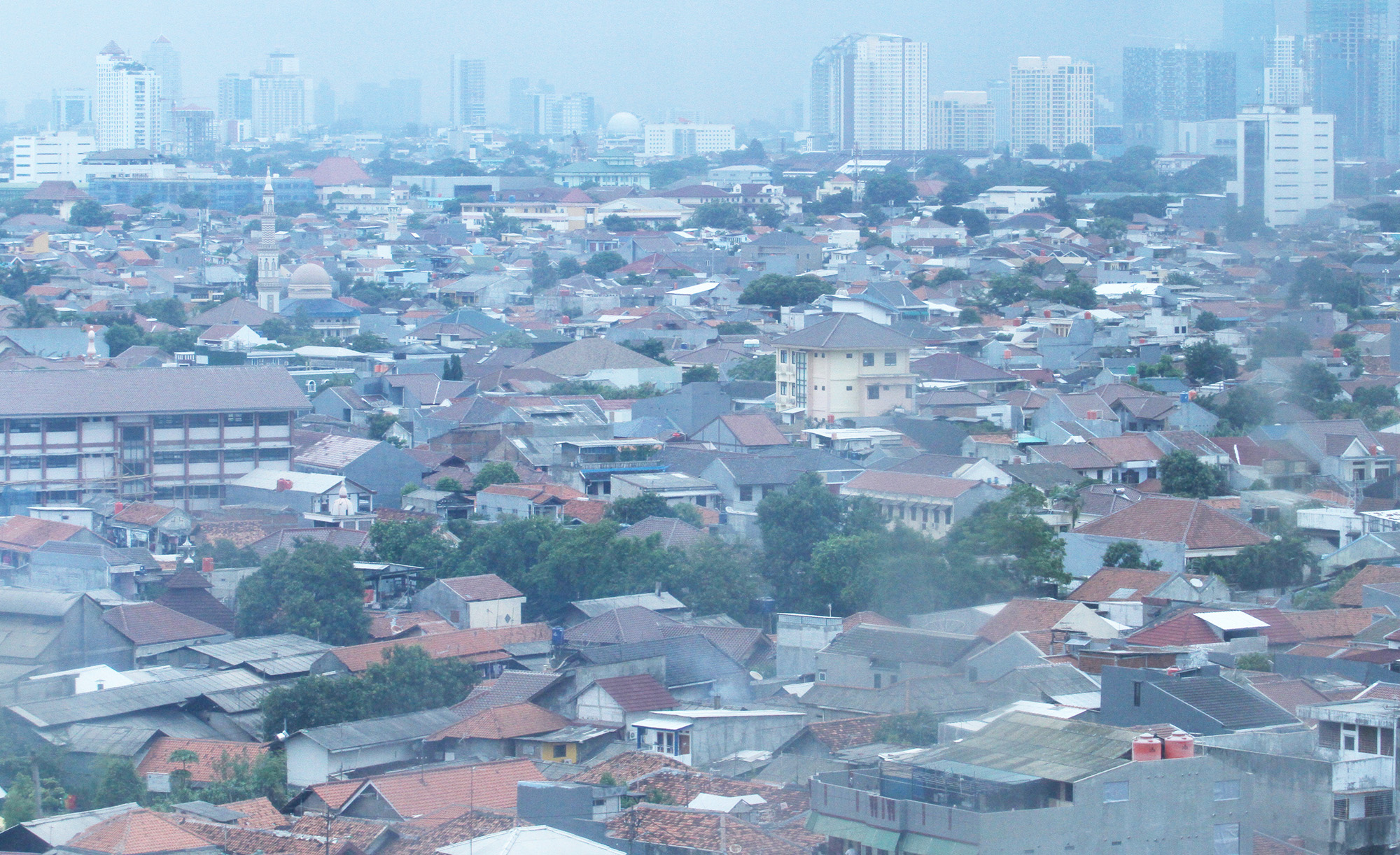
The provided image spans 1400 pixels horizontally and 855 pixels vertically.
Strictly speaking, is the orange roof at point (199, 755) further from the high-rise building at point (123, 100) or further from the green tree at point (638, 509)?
the high-rise building at point (123, 100)

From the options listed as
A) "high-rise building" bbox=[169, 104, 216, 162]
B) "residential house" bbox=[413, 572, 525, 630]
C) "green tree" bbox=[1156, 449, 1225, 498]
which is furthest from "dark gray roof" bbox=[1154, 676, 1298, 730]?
"high-rise building" bbox=[169, 104, 216, 162]

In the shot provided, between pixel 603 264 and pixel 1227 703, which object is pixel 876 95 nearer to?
A: pixel 603 264

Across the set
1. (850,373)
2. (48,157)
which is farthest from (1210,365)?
(48,157)

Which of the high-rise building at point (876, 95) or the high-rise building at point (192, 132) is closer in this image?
the high-rise building at point (876, 95)

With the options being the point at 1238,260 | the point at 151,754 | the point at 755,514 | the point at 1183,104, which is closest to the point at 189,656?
the point at 151,754

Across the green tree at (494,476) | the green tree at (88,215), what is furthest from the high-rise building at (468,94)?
the green tree at (494,476)

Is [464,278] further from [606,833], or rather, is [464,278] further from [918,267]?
[606,833]
